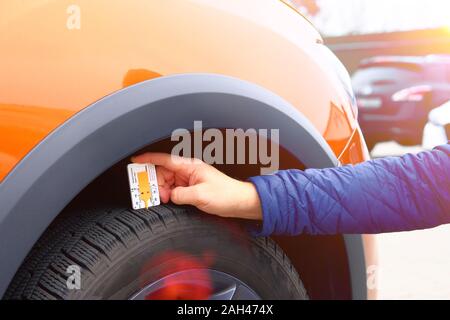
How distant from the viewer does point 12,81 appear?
1.28 meters

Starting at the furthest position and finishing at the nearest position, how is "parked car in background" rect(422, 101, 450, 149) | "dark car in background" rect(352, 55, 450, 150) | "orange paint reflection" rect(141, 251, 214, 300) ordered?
"dark car in background" rect(352, 55, 450, 150) < "parked car in background" rect(422, 101, 450, 149) < "orange paint reflection" rect(141, 251, 214, 300)

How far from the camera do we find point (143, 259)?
1423mm

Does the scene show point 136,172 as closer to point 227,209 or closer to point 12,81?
point 227,209

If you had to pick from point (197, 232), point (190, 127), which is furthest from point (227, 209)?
point (190, 127)

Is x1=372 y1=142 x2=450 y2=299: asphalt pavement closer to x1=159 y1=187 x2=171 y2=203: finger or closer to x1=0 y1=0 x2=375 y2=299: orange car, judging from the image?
x1=0 y1=0 x2=375 y2=299: orange car

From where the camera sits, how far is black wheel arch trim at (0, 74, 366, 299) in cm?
128

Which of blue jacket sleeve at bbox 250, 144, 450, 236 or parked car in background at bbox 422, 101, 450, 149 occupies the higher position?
parked car in background at bbox 422, 101, 450, 149

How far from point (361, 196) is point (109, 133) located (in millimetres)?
645

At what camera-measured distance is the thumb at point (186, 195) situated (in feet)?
4.83
